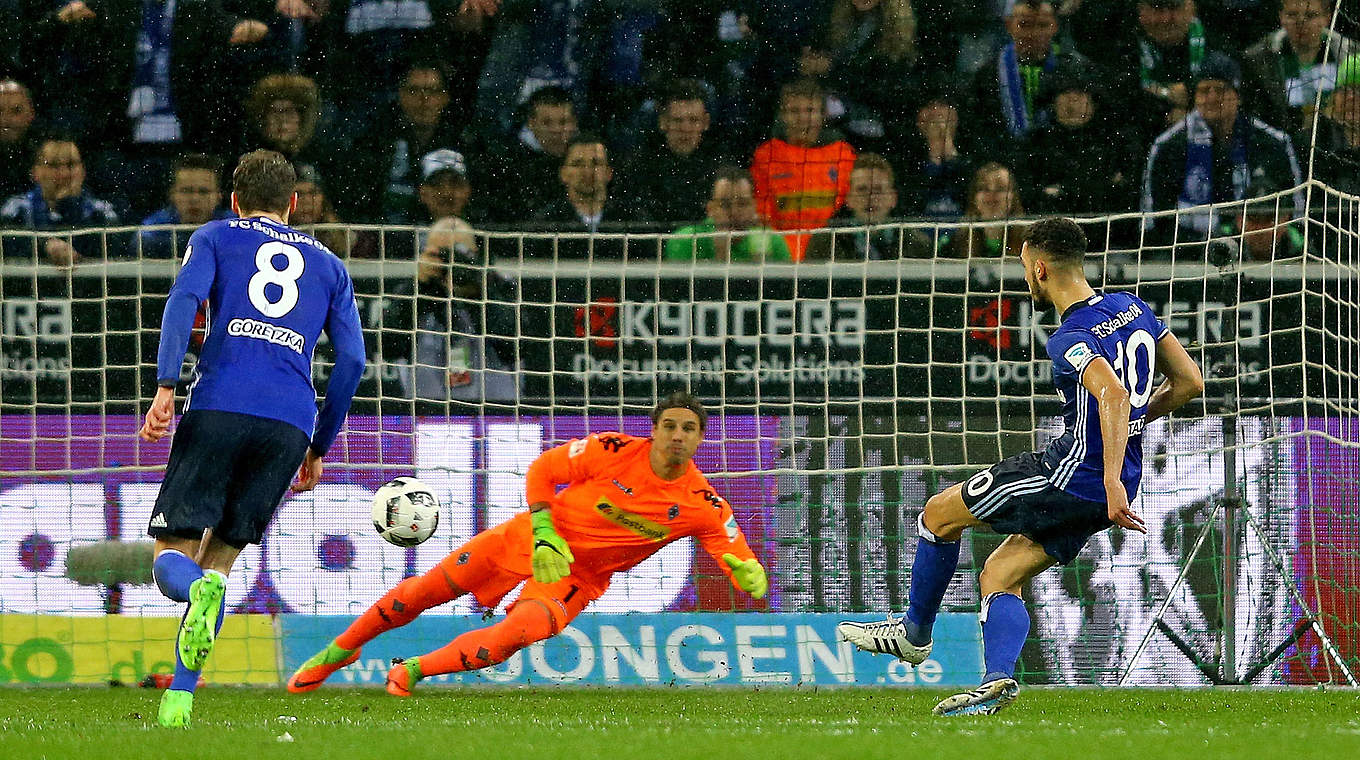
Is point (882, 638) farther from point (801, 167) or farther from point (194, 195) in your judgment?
point (194, 195)

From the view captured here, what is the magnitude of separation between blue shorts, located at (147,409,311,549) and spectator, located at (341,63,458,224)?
17.3ft

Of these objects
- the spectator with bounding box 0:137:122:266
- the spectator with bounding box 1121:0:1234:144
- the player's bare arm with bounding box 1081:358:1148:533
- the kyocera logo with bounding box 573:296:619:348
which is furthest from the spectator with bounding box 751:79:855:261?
the player's bare arm with bounding box 1081:358:1148:533

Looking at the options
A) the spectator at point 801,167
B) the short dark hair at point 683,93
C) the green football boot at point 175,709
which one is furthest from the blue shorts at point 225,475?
the short dark hair at point 683,93

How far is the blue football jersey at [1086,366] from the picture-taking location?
5535mm

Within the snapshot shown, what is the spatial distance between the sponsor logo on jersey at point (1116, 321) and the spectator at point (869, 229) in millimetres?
2786

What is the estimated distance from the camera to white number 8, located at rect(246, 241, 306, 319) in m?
5.07

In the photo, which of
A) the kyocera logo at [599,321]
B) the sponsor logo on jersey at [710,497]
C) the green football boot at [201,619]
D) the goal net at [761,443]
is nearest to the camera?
the green football boot at [201,619]

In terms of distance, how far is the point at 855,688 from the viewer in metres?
7.84

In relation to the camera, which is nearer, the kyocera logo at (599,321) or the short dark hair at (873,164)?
the kyocera logo at (599,321)

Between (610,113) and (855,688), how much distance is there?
457 centimetres

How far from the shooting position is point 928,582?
591 centimetres

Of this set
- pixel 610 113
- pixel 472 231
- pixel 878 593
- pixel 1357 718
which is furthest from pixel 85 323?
pixel 1357 718

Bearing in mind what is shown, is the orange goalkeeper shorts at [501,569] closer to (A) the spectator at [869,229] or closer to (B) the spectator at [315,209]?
(A) the spectator at [869,229]

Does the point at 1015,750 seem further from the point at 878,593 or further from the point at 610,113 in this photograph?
the point at 610,113
